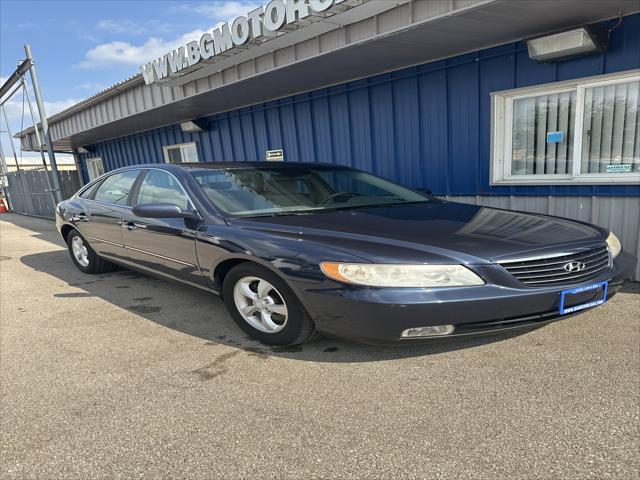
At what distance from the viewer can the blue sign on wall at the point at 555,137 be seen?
4.70m

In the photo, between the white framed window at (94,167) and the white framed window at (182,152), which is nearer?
the white framed window at (182,152)

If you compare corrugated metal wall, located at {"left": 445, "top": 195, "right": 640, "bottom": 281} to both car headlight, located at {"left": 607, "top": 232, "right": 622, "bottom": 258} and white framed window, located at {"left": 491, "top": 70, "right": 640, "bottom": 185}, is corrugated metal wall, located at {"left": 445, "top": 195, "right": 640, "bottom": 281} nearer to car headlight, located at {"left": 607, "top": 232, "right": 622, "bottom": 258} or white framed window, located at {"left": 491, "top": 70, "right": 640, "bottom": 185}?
white framed window, located at {"left": 491, "top": 70, "right": 640, "bottom": 185}

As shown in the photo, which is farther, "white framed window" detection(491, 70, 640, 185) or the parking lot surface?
"white framed window" detection(491, 70, 640, 185)

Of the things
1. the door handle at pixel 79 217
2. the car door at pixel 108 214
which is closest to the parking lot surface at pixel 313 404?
the car door at pixel 108 214

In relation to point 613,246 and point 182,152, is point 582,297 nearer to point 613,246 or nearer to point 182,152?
point 613,246

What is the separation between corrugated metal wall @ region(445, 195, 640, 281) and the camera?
4.22 meters

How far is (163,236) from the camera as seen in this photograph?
3576 millimetres

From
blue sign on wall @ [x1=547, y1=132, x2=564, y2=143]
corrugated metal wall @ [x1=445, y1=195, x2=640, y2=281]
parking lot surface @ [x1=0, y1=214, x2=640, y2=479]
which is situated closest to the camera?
parking lot surface @ [x1=0, y1=214, x2=640, y2=479]

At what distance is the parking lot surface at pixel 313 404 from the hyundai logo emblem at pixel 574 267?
1.97 ft

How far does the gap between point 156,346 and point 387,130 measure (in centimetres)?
443

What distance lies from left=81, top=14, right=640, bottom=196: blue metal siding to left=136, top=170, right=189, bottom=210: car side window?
11.4 ft

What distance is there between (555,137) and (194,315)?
4352 mm

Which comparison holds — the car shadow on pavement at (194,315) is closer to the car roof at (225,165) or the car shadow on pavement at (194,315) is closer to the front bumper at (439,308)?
the front bumper at (439,308)

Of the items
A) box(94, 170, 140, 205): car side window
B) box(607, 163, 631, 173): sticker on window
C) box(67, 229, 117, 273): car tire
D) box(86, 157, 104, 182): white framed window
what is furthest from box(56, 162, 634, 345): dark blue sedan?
box(86, 157, 104, 182): white framed window
